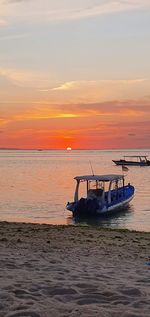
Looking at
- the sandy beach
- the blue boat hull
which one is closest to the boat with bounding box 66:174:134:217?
the blue boat hull

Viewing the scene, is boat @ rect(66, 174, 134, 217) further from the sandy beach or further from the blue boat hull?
the sandy beach

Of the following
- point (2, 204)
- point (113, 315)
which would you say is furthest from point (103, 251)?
point (2, 204)

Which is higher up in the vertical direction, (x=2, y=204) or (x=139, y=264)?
(x=2, y=204)

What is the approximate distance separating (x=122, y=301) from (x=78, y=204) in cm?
2396

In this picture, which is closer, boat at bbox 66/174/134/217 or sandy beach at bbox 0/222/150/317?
sandy beach at bbox 0/222/150/317

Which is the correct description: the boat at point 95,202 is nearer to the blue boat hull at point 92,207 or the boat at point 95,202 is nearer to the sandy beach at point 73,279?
the blue boat hull at point 92,207

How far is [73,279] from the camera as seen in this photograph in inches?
287

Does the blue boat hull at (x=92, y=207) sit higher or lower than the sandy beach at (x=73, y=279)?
higher

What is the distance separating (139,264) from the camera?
8992mm

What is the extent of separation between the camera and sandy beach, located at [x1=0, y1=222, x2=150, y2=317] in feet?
19.0

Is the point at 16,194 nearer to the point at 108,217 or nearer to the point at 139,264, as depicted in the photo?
the point at 108,217

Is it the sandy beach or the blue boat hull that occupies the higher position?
the blue boat hull

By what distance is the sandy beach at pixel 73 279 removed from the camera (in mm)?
5789

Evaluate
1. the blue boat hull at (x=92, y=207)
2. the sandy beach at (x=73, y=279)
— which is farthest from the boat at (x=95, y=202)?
the sandy beach at (x=73, y=279)
